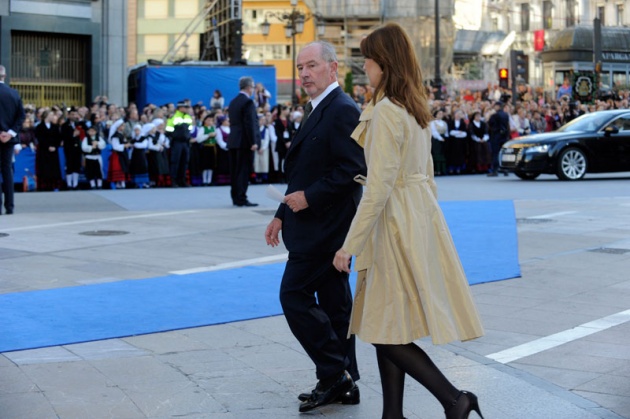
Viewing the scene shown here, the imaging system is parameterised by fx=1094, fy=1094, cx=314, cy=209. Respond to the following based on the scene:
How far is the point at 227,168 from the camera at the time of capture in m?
23.5

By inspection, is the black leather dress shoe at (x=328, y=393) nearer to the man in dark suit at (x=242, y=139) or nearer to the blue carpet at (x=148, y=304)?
the blue carpet at (x=148, y=304)

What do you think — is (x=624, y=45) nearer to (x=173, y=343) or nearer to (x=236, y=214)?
(x=236, y=214)

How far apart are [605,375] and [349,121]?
7.19 feet

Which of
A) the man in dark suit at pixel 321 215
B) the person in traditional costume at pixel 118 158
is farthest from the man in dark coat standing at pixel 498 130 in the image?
the man in dark suit at pixel 321 215

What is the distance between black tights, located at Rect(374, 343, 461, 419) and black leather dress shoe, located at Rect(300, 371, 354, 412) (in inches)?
26.5

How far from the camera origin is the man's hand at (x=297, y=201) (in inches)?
216

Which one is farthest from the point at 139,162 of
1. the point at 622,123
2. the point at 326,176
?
the point at 326,176

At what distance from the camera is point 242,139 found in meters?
16.7

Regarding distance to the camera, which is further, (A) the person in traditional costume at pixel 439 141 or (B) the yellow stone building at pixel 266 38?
(B) the yellow stone building at pixel 266 38

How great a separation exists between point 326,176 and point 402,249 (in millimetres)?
998

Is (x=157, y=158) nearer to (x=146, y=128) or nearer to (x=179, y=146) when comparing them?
(x=179, y=146)

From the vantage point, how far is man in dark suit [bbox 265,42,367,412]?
5.50 meters

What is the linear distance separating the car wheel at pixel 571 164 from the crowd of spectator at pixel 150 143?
357 cm

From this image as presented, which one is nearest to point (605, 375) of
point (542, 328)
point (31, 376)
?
point (542, 328)
